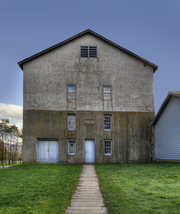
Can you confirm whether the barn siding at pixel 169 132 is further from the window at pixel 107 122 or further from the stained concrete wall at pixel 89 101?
the window at pixel 107 122

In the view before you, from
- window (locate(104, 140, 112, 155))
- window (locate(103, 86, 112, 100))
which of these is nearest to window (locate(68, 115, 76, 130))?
window (locate(104, 140, 112, 155))

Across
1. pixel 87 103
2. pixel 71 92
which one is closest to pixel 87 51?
pixel 71 92

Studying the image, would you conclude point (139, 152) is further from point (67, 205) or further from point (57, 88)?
point (67, 205)

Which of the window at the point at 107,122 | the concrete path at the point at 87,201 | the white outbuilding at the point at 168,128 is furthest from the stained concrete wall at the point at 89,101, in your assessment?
the concrete path at the point at 87,201

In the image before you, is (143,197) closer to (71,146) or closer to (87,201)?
(87,201)

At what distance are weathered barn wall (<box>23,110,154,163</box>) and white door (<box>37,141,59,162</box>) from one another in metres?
0.42

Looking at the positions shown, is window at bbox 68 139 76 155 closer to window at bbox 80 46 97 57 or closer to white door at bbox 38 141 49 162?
white door at bbox 38 141 49 162

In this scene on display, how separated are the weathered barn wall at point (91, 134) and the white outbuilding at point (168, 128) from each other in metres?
1.12

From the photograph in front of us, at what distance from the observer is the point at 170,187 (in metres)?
8.86

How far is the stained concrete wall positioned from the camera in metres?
21.3

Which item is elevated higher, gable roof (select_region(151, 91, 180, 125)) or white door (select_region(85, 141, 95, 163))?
gable roof (select_region(151, 91, 180, 125))

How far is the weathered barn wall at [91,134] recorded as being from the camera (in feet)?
69.5

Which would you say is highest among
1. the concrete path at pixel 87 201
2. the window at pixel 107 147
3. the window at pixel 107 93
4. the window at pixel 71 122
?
the window at pixel 107 93

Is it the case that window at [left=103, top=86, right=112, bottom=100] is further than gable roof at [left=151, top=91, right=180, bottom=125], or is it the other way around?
window at [left=103, top=86, right=112, bottom=100]
